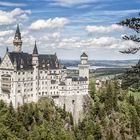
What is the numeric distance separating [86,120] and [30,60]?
2356cm

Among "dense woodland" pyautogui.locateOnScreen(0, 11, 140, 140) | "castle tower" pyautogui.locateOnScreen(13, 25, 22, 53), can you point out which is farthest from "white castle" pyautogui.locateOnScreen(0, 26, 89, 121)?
"dense woodland" pyautogui.locateOnScreen(0, 11, 140, 140)

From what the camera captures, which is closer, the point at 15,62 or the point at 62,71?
the point at 15,62

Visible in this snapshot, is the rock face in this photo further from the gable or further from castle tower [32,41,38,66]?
A: the gable

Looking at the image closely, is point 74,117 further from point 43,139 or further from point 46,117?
point 43,139

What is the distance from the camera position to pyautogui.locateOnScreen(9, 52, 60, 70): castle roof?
10343cm

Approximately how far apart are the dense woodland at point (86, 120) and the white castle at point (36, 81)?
3204 mm

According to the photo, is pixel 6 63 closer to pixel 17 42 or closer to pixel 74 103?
pixel 17 42

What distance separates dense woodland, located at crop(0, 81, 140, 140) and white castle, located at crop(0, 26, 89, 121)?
320cm

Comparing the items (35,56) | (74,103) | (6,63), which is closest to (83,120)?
(74,103)

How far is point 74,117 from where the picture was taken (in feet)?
366

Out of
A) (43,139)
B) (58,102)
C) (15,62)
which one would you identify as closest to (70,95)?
(58,102)

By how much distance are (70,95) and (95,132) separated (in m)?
14.6

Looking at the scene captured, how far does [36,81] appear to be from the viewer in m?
106

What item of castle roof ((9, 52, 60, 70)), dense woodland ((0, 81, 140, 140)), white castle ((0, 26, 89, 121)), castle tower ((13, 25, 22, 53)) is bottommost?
dense woodland ((0, 81, 140, 140))
